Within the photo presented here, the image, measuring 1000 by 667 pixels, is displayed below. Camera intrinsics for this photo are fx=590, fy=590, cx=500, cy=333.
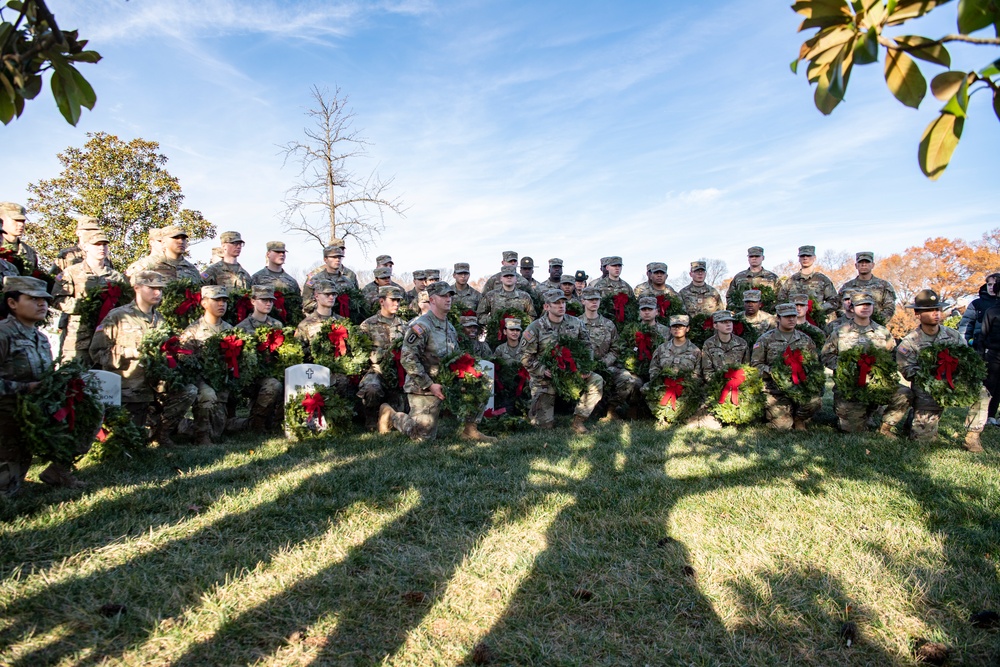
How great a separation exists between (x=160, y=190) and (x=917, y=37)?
805 inches

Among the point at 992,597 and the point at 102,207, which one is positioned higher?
the point at 102,207

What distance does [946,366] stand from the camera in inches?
290

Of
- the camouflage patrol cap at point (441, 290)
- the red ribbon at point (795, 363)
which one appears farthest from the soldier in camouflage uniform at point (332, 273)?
the red ribbon at point (795, 363)

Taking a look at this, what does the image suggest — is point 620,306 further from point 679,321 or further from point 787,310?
point 787,310

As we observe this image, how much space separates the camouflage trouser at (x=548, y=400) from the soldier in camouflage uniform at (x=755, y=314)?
3.17 meters

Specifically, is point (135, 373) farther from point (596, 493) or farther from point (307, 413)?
point (596, 493)

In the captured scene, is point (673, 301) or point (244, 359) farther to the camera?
point (673, 301)

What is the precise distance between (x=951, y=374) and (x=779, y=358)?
6.38ft

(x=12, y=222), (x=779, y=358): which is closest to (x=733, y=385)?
(x=779, y=358)

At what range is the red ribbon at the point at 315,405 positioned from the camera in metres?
7.64

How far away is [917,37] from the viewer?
1.31 m

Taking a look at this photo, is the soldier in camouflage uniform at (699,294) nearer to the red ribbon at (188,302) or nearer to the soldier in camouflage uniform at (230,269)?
the soldier in camouflage uniform at (230,269)

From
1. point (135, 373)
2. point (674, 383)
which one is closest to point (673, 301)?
point (674, 383)

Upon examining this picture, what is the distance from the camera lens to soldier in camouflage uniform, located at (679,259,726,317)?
11.8m
